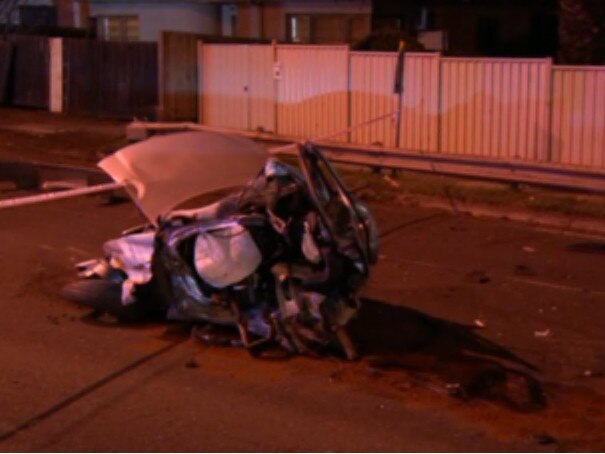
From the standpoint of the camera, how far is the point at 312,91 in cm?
1927

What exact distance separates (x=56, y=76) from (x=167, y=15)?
20.0 feet

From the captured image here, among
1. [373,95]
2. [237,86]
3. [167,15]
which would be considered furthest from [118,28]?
[373,95]

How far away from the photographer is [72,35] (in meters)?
32.7

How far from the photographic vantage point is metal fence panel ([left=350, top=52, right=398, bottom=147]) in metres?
17.9

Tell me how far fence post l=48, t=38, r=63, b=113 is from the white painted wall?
4.38 metres

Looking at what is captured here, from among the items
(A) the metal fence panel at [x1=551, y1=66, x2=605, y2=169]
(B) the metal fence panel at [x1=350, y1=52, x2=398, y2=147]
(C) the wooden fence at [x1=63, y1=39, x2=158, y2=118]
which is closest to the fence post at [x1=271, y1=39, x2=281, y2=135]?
(B) the metal fence panel at [x1=350, y1=52, x2=398, y2=147]

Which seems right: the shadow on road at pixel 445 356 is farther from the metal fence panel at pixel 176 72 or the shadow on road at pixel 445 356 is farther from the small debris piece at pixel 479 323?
the metal fence panel at pixel 176 72

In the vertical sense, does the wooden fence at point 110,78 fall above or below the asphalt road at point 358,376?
above

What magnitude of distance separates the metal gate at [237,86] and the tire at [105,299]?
11.9m

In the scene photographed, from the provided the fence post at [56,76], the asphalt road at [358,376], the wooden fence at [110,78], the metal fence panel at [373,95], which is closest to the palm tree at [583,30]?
the metal fence panel at [373,95]

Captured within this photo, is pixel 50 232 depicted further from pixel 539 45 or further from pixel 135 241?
pixel 539 45

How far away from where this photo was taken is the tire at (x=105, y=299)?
8.24 metres

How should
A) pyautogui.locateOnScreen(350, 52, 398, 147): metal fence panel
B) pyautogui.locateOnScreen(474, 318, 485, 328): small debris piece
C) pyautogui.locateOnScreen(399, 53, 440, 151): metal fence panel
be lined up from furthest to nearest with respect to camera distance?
pyautogui.locateOnScreen(350, 52, 398, 147): metal fence panel, pyautogui.locateOnScreen(399, 53, 440, 151): metal fence panel, pyautogui.locateOnScreen(474, 318, 485, 328): small debris piece

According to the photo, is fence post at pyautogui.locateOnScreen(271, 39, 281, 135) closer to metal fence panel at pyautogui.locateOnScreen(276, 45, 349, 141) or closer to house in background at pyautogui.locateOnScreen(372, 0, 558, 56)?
metal fence panel at pyautogui.locateOnScreen(276, 45, 349, 141)
